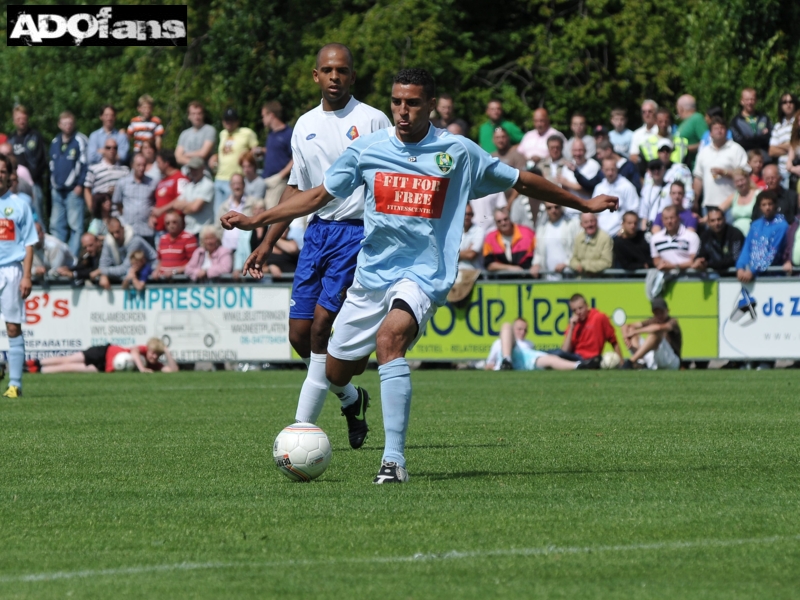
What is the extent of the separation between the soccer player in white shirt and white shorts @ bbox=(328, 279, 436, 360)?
47.2 inches

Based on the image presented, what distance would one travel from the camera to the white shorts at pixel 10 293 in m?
15.5

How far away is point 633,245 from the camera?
20656mm

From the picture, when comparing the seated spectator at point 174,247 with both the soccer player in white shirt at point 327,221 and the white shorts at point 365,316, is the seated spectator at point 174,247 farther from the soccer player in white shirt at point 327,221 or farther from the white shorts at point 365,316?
the white shorts at point 365,316

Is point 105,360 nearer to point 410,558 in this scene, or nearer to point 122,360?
point 122,360

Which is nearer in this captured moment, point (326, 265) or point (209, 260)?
point (326, 265)

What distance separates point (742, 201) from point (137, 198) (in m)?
9.44

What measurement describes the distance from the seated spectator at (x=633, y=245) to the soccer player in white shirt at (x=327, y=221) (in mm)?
11269

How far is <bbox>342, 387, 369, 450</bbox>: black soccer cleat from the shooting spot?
391 inches

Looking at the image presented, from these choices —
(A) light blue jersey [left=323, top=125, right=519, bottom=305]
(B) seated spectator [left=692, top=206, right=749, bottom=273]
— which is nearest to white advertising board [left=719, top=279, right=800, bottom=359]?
(B) seated spectator [left=692, top=206, right=749, bottom=273]

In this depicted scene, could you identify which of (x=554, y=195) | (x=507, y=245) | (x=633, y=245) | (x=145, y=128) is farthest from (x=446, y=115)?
(x=554, y=195)

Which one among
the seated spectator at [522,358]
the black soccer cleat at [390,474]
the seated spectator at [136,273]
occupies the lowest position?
the seated spectator at [522,358]

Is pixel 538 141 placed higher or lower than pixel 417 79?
higher

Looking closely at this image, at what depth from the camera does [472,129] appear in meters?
34.1

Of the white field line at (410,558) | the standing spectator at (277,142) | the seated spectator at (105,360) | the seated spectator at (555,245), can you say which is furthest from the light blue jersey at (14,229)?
the white field line at (410,558)
